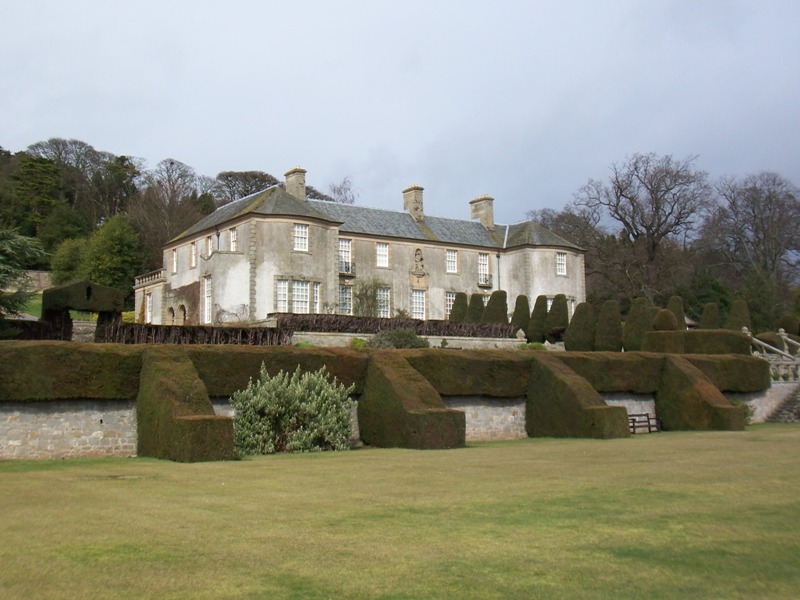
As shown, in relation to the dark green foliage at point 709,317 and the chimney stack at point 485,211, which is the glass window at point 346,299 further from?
the dark green foliage at point 709,317

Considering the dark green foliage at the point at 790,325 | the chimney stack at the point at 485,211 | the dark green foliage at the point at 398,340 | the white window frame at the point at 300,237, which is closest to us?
the dark green foliage at the point at 398,340

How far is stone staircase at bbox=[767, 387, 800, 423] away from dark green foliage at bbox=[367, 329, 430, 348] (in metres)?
13.1

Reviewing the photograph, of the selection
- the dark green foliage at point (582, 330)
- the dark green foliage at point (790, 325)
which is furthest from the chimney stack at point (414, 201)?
the dark green foliage at point (790, 325)

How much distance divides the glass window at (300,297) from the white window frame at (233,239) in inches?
134

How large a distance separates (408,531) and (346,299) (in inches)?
1350

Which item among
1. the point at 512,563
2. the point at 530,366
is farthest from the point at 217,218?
the point at 512,563

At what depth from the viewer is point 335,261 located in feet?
132

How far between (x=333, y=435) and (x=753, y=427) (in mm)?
15041

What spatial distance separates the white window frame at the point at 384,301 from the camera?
43.2 m

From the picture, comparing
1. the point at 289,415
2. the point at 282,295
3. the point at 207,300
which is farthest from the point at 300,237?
the point at 289,415

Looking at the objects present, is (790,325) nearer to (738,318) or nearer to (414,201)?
(738,318)

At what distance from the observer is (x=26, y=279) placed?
24.6 m

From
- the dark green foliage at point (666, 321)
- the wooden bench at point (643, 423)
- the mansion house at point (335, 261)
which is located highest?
the mansion house at point (335, 261)

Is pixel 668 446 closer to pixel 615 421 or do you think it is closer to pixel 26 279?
pixel 615 421
